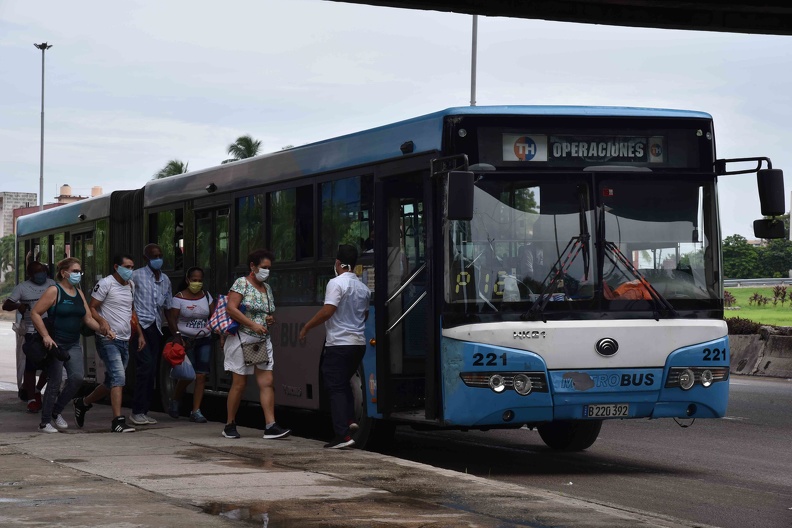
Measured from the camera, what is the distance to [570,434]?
1288cm

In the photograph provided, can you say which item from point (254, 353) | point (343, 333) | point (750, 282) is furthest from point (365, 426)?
point (750, 282)

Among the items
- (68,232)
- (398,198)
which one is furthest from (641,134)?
(68,232)

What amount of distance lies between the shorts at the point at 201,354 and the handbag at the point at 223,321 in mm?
1667

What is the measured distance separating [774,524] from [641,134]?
11.9 feet

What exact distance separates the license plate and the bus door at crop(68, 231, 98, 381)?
1010cm

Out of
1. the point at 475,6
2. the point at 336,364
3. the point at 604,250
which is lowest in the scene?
the point at 336,364

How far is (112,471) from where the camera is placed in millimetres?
10078

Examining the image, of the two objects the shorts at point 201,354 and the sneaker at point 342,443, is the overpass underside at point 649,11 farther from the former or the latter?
the shorts at point 201,354

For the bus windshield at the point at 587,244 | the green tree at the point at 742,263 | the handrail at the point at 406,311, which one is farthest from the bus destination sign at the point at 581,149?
the green tree at the point at 742,263

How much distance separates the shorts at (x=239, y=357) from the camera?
12.6 meters

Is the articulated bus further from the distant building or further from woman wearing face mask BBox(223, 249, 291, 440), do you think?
the distant building

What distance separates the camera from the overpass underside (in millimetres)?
12602

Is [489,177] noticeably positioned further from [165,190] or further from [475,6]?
[165,190]

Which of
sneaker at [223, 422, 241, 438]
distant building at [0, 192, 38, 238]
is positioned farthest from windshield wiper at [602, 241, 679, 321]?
distant building at [0, 192, 38, 238]
